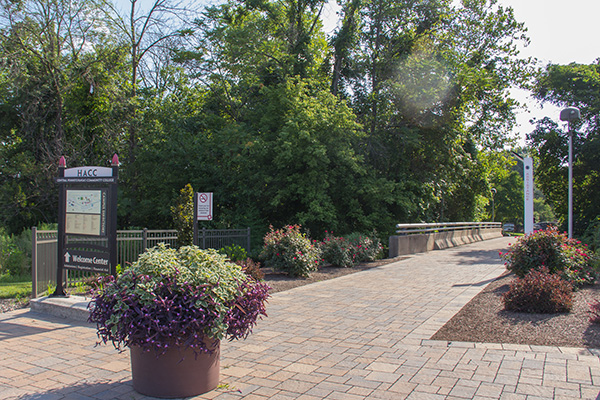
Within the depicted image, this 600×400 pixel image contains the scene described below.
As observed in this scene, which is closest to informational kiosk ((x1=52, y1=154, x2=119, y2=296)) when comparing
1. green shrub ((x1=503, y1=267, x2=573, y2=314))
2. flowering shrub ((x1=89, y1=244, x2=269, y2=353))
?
flowering shrub ((x1=89, y1=244, x2=269, y2=353))

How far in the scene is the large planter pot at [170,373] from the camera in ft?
13.6

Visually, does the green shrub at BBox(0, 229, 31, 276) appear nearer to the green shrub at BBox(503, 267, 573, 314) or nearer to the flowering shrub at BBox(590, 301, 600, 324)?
the green shrub at BBox(503, 267, 573, 314)

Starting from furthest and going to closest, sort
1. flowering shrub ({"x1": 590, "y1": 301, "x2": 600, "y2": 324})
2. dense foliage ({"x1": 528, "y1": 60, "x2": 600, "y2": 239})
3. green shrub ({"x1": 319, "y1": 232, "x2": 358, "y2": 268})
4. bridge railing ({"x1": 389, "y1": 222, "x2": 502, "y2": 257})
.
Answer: dense foliage ({"x1": 528, "y1": 60, "x2": 600, "y2": 239}) → bridge railing ({"x1": 389, "y1": 222, "x2": 502, "y2": 257}) → green shrub ({"x1": 319, "y1": 232, "x2": 358, "y2": 268}) → flowering shrub ({"x1": 590, "y1": 301, "x2": 600, "y2": 324})

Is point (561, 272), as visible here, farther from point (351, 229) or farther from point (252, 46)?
point (252, 46)

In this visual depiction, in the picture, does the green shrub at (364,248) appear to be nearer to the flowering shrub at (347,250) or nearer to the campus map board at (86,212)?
the flowering shrub at (347,250)

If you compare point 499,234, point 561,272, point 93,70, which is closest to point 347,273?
point 561,272

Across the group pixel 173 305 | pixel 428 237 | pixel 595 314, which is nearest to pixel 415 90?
pixel 428 237

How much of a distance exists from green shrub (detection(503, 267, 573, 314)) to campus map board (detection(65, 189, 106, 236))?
6.83 metres

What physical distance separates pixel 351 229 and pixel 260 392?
53.7ft

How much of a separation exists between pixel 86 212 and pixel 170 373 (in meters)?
4.84

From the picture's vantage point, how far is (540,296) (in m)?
7.05

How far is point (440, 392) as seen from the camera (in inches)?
166

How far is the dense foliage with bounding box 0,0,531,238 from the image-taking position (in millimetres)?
18906

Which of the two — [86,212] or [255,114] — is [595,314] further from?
[255,114]
